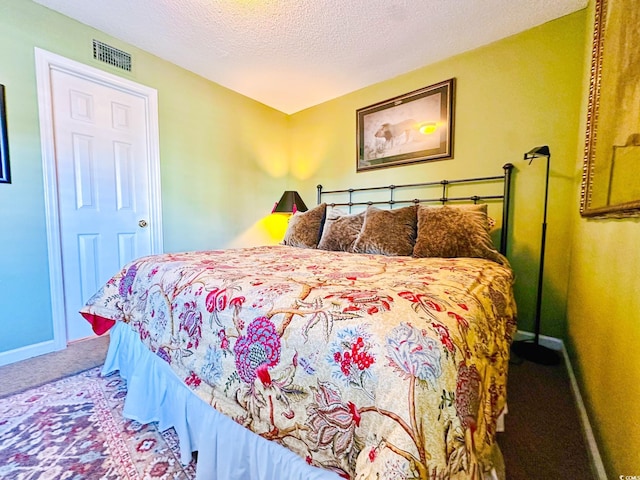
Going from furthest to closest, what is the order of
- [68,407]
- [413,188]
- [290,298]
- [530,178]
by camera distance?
[413,188] < [530,178] < [68,407] < [290,298]

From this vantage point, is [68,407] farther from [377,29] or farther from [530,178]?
[530,178]

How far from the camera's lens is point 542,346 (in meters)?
1.96

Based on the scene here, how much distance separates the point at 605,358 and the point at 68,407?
2.42 metres

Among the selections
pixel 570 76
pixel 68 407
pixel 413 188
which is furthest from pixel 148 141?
pixel 570 76

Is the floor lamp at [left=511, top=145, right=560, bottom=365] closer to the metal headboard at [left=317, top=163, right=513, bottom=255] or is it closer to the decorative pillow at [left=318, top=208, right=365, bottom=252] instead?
→ the metal headboard at [left=317, top=163, right=513, bottom=255]

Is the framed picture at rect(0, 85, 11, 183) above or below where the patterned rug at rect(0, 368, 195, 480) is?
above

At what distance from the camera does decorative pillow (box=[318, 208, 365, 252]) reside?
2.13 m

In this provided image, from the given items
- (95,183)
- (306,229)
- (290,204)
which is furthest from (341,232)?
(95,183)

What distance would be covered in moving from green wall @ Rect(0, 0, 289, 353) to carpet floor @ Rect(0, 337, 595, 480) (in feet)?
2.16

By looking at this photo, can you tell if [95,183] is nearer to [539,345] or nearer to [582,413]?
[582,413]

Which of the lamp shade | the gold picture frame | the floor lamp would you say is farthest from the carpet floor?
the lamp shade

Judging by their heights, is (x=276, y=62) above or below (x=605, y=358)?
above

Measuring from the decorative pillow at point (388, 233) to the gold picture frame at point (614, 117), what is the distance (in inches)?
36.4

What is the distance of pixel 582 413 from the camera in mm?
1232
